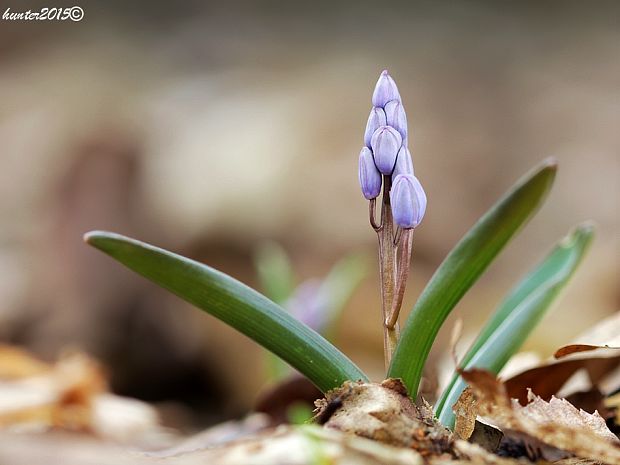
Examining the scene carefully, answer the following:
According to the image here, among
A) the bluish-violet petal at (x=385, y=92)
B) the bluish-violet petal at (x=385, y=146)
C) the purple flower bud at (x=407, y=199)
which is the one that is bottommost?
the purple flower bud at (x=407, y=199)

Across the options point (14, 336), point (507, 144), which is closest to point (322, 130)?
point (507, 144)

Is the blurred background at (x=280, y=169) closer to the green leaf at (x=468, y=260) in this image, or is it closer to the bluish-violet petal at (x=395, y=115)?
the green leaf at (x=468, y=260)

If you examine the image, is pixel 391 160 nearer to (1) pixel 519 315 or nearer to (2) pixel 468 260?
(2) pixel 468 260

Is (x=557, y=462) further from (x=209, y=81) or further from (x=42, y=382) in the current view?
(x=209, y=81)

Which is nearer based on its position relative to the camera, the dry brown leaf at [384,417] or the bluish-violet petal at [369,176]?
the dry brown leaf at [384,417]

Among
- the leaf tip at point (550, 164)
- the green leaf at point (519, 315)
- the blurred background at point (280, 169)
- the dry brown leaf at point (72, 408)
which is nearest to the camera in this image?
the leaf tip at point (550, 164)

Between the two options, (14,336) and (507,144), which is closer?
(14,336)

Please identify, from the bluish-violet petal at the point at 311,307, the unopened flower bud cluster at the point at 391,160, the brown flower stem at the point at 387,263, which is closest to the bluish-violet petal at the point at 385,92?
the unopened flower bud cluster at the point at 391,160

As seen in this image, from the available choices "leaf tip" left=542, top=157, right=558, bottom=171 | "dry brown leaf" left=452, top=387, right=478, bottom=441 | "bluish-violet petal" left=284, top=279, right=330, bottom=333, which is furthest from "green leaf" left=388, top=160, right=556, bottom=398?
"bluish-violet petal" left=284, top=279, right=330, bottom=333
